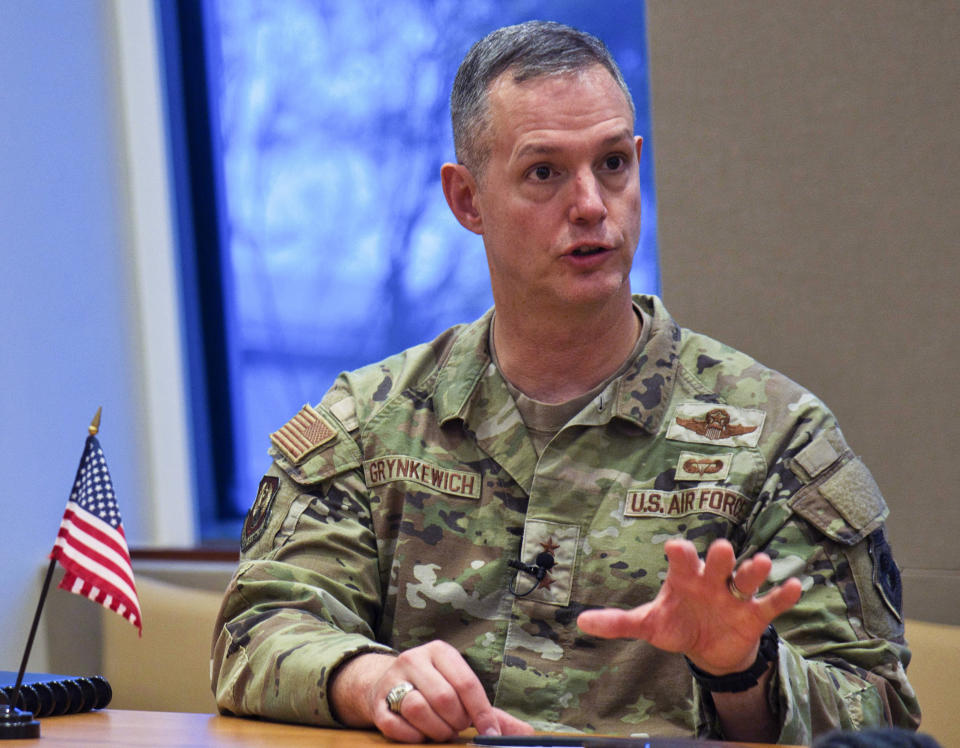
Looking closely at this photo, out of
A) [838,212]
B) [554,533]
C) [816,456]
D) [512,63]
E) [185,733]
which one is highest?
[512,63]

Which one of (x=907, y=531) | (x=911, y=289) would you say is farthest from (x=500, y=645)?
(x=911, y=289)

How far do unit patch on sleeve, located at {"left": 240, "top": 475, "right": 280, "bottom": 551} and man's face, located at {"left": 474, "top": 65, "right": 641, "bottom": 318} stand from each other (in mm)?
478

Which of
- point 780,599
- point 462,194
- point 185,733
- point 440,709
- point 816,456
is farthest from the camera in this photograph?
point 462,194

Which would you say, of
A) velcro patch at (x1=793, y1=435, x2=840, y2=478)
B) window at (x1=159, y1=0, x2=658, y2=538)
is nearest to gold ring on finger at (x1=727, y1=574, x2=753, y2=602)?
velcro patch at (x1=793, y1=435, x2=840, y2=478)

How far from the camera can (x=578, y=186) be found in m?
1.69

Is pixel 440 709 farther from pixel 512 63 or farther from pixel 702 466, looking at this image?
pixel 512 63

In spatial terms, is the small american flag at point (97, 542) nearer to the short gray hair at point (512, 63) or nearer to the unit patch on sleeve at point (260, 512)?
the unit patch on sleeve at point (260, 512)

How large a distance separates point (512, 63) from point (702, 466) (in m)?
0.65

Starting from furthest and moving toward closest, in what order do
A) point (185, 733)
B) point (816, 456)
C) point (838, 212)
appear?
point (838, 212) → point (816, 456) → point (185, 733)

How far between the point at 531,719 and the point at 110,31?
2730mm

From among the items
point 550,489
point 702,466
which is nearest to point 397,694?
point 550,489

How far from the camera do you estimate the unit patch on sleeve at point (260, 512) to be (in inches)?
69.7

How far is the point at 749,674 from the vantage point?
1270 millimetres

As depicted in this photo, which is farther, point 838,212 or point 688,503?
point 838,212
